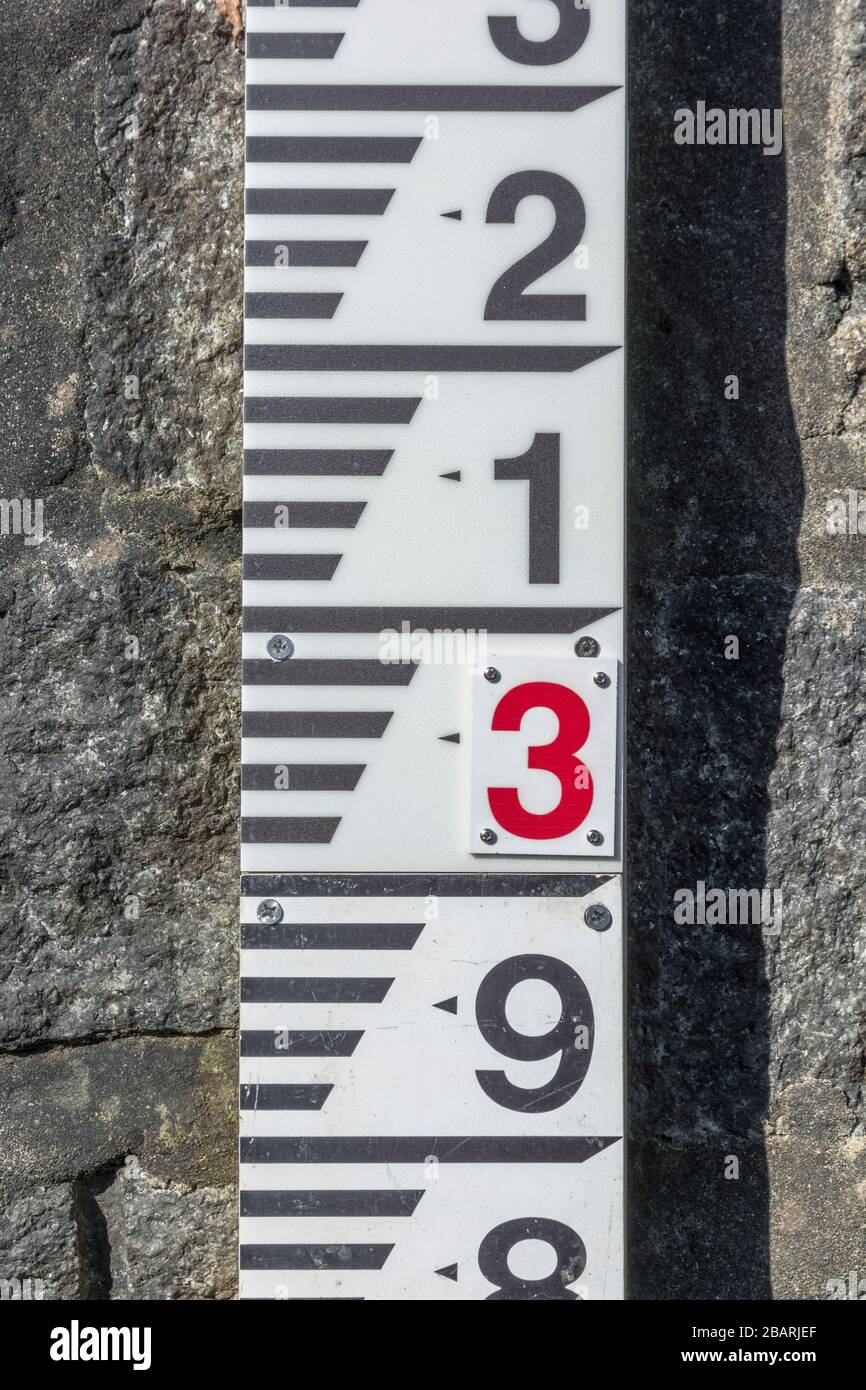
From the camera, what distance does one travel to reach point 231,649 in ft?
4.91

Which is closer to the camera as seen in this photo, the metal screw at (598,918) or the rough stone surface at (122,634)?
the metal screw at (598,918)

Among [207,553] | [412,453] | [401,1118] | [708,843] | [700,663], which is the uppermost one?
[412,453]

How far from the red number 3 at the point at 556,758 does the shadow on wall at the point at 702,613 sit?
128 millimetres

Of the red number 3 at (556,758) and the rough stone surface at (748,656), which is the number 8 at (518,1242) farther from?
the red number 3 at (556,758)

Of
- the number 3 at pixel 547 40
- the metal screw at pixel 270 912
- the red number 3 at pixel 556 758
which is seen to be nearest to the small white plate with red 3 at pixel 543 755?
the red number 3 at pixel 556 758

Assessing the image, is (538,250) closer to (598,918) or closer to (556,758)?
(556,758)

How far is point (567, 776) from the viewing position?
137 cm

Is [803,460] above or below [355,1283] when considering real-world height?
above

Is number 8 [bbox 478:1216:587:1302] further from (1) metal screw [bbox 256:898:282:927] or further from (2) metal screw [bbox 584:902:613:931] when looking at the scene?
(1) metal screw [bbox 256:898:282:927]

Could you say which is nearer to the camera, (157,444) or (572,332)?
(572,332)

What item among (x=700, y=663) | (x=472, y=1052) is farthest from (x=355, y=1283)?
(x=700, y=663)

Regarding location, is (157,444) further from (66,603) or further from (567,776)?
(567,776)

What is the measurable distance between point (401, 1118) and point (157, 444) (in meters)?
0.92

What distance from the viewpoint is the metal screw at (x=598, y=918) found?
4.51ft
